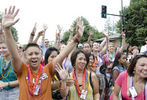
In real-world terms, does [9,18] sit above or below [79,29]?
above

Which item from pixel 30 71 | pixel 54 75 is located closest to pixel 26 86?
pixel 30 71

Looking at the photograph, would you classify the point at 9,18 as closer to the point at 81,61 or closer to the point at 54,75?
the point at 54,75

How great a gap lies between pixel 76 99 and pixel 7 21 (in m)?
1.73

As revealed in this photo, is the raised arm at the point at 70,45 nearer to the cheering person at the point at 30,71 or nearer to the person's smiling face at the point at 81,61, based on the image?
the cheering person at the point at 30,71

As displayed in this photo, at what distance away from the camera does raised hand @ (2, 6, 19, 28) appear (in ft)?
7.10

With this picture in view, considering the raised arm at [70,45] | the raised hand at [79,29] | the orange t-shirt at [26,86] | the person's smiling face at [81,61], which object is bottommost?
the orange t-shirt at [26,86]

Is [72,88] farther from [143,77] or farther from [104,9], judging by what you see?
[104,9]

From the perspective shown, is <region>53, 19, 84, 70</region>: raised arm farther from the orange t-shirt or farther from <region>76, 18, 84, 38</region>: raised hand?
the orange t-shirt

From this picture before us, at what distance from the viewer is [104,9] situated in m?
15.8

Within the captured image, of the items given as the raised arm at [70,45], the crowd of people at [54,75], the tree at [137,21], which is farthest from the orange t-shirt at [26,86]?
the tree at [137,21]

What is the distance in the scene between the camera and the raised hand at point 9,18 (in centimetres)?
216

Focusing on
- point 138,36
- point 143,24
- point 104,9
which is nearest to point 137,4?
point 143,24

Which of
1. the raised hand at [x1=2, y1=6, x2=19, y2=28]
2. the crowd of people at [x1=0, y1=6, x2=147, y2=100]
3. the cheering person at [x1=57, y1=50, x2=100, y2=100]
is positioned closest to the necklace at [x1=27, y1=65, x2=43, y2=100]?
the crowd of people at [x1=0, y1=6, x2=147, y2=100]

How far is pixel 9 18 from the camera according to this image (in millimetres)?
2223
